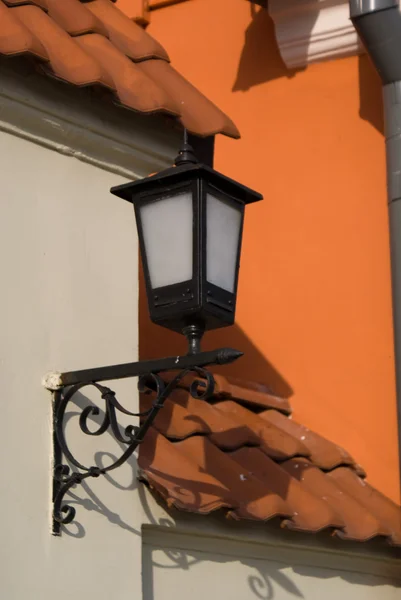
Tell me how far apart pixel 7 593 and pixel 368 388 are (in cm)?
243

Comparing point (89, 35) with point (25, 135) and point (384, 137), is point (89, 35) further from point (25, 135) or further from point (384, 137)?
point (384, 137)

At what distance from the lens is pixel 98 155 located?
4.41m

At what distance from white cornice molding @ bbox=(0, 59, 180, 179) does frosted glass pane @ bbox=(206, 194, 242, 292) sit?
2.36ft

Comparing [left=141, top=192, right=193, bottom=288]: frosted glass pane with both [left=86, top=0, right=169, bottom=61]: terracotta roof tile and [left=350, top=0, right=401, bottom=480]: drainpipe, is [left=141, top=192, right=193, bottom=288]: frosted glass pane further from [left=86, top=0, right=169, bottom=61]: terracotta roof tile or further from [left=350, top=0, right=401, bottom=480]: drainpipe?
[left=350, top=0, right=401, bottom=480]: drainpipe

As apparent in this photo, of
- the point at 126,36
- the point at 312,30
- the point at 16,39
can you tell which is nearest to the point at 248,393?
the point at 126,36

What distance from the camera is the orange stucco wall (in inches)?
227

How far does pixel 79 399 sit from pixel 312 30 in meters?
2.69

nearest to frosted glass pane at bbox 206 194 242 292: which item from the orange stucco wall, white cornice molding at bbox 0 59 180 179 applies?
white cornice molding at bbox 0 59 180 179

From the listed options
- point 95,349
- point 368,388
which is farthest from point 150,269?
point 368,388

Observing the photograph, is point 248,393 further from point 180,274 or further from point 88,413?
point 180,274

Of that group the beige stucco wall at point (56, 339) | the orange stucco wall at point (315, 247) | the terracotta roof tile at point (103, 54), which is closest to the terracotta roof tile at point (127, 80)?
the terracotta roof tile at point (103, 54)

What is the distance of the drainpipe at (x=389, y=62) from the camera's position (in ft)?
18.4

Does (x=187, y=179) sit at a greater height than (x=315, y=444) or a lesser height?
greater

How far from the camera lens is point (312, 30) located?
6.11 metres
